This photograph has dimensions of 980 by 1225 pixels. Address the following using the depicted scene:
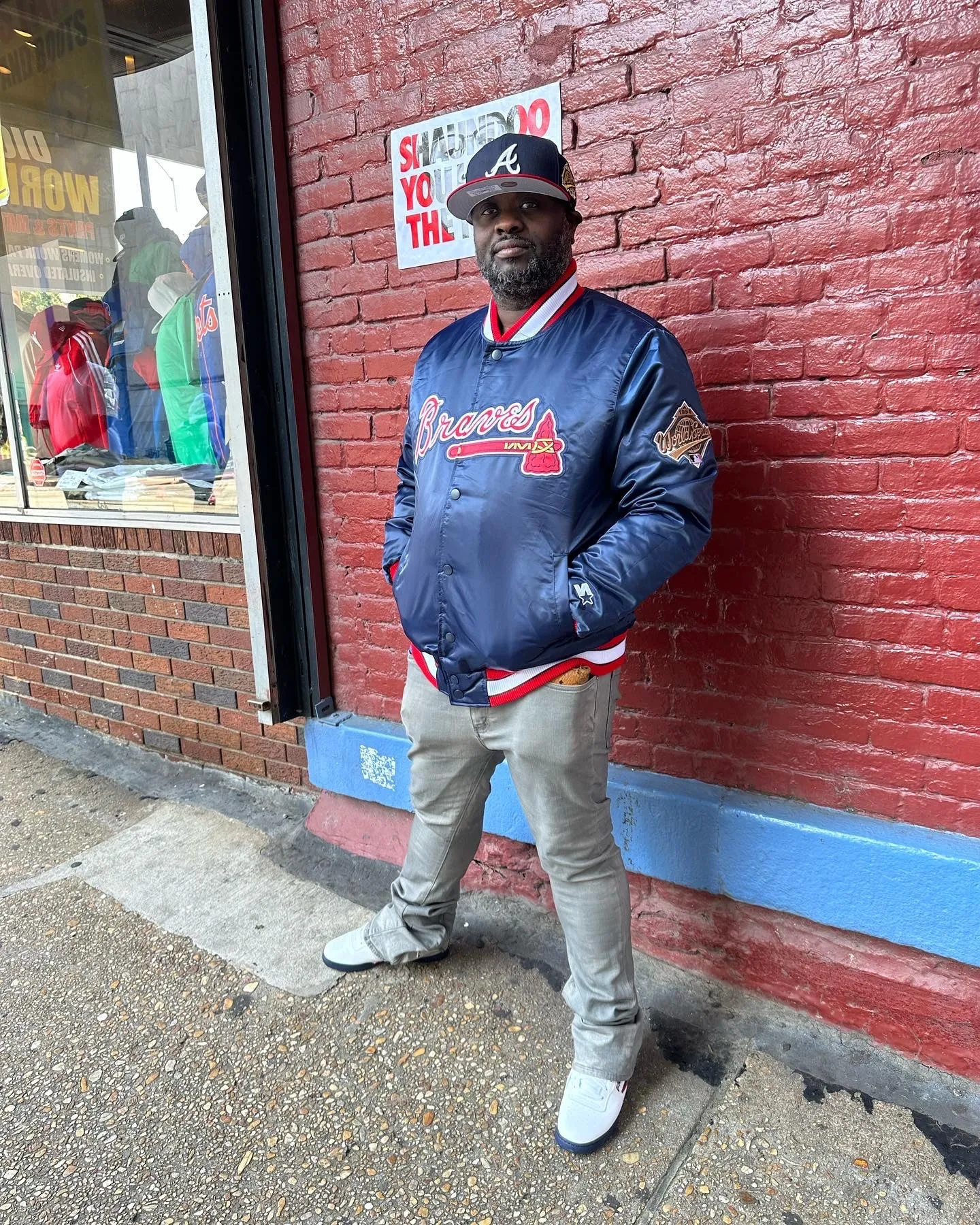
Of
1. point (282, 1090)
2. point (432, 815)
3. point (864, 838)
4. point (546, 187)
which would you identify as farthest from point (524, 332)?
point (282, 1090)

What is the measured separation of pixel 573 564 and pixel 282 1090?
1485 millimetres

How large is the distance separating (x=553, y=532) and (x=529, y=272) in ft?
1.90

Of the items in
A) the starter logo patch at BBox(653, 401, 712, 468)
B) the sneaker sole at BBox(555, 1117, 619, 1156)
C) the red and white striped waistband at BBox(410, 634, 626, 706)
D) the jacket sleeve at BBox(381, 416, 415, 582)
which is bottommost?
the sneaker sole at BBox(555, 1117, 619, 1156)

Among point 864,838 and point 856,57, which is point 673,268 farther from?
point 864,838

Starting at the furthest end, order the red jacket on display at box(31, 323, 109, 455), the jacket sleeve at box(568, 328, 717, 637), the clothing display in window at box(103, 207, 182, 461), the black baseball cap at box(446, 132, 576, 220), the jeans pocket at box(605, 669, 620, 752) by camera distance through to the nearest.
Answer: the red jacket on display at box(31, 323, 109, 455), the clothing display in window at box(103, 207, 182, 461), the jeans pocket at box(605, 669, 620, 752), the black baseball cap at box(446, 132, 576, 220), the jacket sleeve at box(568, 328, 717, 637)

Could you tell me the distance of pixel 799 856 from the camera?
6.96ft

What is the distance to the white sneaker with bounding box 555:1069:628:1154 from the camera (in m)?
1.85

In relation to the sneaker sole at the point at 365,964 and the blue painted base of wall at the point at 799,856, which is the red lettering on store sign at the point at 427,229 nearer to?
the blue painted base of wall at the point at 799,856

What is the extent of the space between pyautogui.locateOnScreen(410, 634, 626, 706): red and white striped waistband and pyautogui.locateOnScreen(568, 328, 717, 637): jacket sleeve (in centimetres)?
13

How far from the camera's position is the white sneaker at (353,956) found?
2.44m

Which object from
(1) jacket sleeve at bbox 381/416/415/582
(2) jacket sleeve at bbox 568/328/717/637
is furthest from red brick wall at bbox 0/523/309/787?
(2) jacket sleeve at bbox 568/328/717/637

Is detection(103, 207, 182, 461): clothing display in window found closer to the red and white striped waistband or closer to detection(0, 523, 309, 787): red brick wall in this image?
detection(0, 523, 309, 787): red brick wall

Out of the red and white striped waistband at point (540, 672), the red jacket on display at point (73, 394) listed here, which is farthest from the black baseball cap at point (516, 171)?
the red jacket on display at point (73, 394)

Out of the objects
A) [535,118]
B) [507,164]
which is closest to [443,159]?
[535,118]
